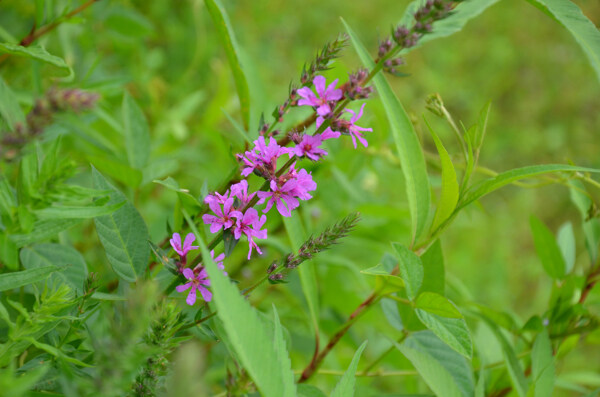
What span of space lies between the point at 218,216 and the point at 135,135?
1.97ft

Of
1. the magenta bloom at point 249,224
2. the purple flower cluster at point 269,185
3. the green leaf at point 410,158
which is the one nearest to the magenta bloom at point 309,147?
the purple flower cluster at point 269,185

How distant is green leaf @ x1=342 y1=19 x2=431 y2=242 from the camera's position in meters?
0.88

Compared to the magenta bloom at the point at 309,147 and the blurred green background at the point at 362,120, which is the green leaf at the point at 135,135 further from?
the magenta bloom at the point at 309,147

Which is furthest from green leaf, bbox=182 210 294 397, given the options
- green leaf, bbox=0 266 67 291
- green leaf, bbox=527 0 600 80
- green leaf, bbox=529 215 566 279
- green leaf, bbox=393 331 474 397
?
green leaf, bbox=529 215 566 279

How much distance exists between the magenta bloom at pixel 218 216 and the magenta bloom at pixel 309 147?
12 cm

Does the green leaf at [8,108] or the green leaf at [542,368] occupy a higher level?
the green leaf at [8,108]

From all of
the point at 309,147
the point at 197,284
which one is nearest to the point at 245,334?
the point at 197,284

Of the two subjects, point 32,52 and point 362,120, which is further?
point 362,120

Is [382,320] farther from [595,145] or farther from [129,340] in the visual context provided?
[595,145]

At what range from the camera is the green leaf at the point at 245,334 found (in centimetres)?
54

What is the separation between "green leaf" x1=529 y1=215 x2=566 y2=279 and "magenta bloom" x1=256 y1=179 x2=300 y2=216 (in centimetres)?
A: 74

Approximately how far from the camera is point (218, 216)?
725mm

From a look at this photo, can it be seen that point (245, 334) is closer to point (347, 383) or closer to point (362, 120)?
point (347, 383)

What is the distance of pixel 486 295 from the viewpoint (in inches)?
117
